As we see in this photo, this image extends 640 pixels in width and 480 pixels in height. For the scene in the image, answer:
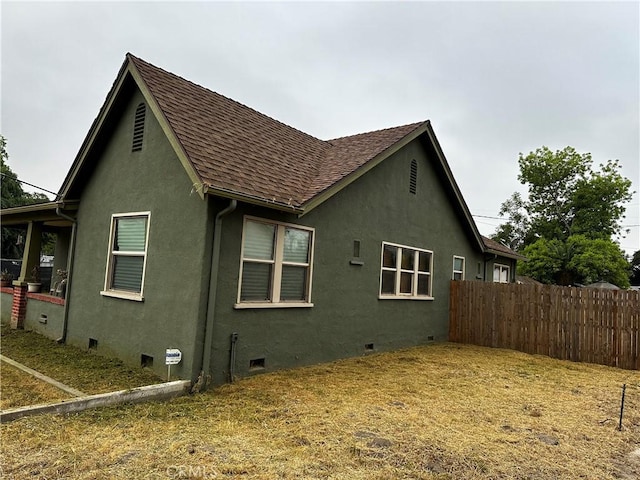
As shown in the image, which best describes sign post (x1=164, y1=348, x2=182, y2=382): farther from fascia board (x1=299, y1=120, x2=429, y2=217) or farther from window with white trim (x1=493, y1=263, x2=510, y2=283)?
window with white trim (x1=493, y1=263, x2=510, y2=283)

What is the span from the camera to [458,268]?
13.6 m

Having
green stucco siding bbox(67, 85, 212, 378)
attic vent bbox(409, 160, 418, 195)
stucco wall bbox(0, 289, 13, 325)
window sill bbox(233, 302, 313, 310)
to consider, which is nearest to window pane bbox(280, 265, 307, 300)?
window sill bbox(233, 302, 313, 310)

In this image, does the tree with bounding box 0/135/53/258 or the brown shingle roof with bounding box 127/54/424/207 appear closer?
the brown shingle roof with bounding box 127/54/424/207

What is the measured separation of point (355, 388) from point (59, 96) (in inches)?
596

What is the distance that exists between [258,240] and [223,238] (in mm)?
790

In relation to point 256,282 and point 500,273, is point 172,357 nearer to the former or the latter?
point 256,282

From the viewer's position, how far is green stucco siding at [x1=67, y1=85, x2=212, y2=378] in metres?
6.16

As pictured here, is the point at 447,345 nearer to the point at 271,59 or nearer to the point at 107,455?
the point at 107,455

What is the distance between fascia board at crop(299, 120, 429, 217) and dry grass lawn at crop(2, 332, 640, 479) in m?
3.04

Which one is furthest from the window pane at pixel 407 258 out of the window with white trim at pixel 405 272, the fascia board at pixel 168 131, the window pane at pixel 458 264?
the fascia board at pixel 168 131

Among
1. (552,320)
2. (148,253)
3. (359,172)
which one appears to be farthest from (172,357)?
(552,320)

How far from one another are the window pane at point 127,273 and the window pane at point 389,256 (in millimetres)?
5529

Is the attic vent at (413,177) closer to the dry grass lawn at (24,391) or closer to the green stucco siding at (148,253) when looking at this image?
the green stucco siding at (148,253)

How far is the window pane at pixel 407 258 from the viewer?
10859 millimetres
